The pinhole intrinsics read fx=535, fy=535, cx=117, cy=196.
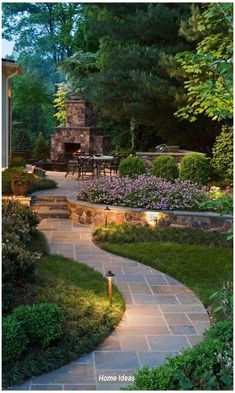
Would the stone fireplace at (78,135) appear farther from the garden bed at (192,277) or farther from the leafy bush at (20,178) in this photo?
the garden bed at (192,277)

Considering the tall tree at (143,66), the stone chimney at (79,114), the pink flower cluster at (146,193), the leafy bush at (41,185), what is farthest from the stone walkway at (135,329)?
the stone chimney at (79,114)

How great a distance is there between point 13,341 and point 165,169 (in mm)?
7126

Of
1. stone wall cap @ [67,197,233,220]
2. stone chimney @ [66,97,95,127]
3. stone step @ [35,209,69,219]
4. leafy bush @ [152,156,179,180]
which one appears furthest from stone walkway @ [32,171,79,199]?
stone chimney @ [66,97,95,127]

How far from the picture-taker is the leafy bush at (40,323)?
4.02 m

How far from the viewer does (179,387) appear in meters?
2.73

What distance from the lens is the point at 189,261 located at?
6973mm

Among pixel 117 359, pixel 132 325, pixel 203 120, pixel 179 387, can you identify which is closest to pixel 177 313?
pixel 132 325

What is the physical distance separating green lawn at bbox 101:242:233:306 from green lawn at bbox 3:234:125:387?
0.91 metres

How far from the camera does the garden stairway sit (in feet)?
33.2

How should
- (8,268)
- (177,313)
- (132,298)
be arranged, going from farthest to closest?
(132,298) → (177,313) → (8,268)

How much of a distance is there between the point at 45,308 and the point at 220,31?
7.91 m

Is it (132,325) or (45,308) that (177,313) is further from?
(45,308)

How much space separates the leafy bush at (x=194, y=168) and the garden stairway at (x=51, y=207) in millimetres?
2405

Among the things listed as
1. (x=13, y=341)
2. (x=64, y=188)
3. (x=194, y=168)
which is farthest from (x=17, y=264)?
(x=64, y=188)
